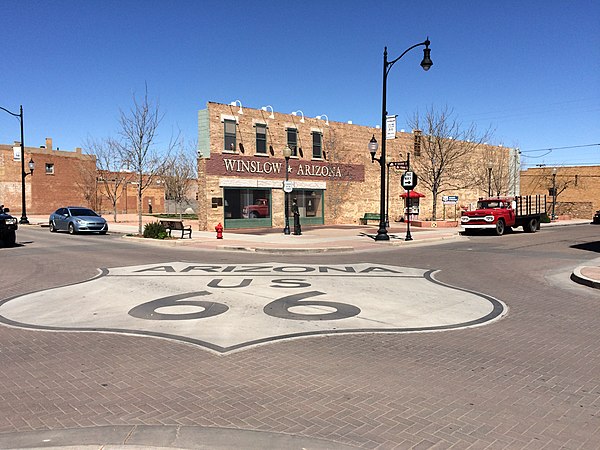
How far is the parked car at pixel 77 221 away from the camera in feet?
83.4

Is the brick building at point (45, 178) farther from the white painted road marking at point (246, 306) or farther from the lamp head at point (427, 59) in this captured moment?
the white painted road marking at point (246, 306)

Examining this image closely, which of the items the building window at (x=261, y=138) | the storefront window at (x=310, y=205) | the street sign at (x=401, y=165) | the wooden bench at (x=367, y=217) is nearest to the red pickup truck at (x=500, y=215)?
the street sign at (x=401, y=165)

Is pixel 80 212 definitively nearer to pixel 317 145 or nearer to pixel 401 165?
pixel 317 145

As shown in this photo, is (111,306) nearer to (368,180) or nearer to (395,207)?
(368,180)

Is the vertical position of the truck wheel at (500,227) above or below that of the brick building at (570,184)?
below

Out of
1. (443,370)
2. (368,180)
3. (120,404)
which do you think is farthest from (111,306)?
(368,180)

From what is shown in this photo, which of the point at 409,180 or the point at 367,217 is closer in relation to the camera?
the point at 409,180

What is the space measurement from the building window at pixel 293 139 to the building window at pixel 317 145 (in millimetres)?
1778

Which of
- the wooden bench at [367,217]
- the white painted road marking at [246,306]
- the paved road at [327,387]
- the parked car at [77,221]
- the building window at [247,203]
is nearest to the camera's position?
the paved road at [327,387]

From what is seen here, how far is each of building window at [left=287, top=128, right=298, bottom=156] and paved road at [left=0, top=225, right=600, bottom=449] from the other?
2479 cm

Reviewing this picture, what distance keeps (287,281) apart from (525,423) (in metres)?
7.23

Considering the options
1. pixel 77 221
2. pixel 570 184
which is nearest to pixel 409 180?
pixel 77 221

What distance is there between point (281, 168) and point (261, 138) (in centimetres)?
238

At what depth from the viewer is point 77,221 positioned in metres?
25.4
